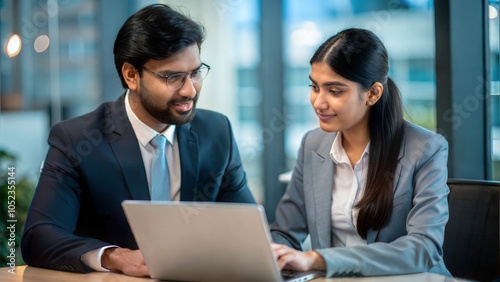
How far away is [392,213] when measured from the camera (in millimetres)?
2197

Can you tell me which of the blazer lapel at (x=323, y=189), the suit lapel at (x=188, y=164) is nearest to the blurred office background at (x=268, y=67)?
the blazer lapel at (x=323, y=189)

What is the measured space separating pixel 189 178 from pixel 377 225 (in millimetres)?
735

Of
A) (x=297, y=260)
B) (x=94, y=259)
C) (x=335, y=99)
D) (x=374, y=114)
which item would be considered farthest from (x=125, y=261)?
(x=374, y=114)

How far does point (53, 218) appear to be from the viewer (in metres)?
2.26

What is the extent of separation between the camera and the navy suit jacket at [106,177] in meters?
2.27

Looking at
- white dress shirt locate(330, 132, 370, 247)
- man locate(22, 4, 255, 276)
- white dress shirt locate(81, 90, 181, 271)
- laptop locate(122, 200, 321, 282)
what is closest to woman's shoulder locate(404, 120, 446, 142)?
white dress shirt locate(330, 132, 370, 247)

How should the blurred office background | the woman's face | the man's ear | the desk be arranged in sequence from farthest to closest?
the blurred office background < the man's ear < the woman's face < the desk

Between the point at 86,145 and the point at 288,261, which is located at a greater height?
the point at 86,145

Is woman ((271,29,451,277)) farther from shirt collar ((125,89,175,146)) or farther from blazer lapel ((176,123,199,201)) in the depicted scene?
shirt collar ((125,89,175,146))

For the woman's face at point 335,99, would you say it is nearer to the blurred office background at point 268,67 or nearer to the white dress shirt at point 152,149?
the white dress shirt at point 152,149

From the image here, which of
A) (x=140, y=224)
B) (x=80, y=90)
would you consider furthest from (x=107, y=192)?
(x=80, y=90)

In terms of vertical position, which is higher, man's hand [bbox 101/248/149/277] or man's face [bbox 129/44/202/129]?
man's face [bbox 129/44/202/129]

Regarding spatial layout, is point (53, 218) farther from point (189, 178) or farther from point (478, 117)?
point (478, 117)

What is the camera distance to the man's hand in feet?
6.35
